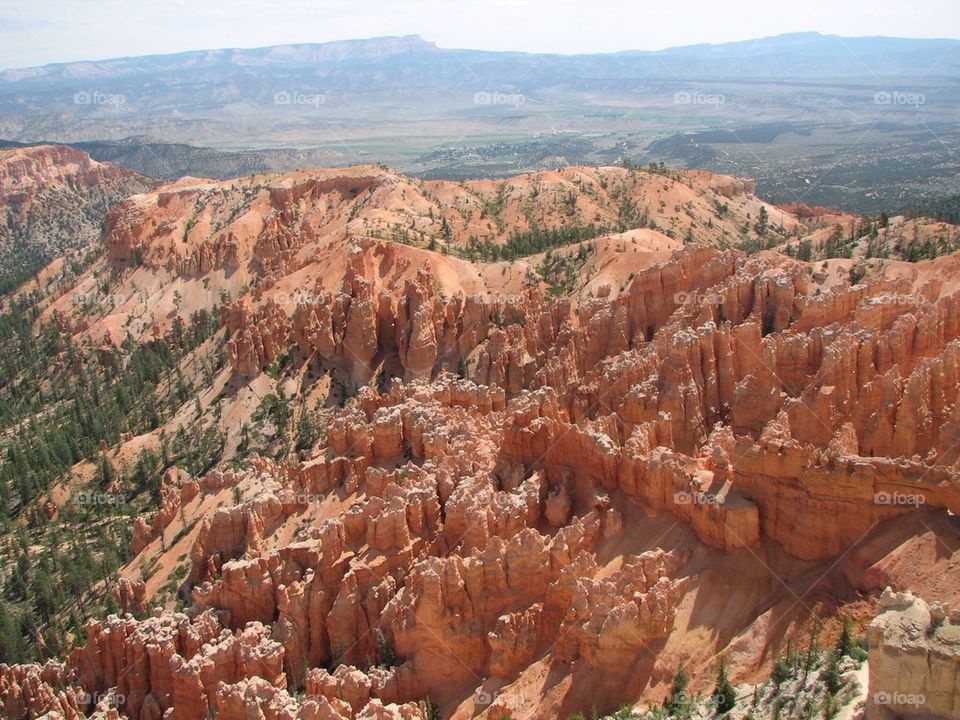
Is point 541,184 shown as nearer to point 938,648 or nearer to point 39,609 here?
point 39,609

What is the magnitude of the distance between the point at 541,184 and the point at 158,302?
161ft

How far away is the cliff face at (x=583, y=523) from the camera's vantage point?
25.5 meters

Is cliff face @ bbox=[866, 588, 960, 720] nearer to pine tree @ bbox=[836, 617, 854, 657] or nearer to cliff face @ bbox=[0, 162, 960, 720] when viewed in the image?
cliff face @ bbox=[0, 162, 960, 720]

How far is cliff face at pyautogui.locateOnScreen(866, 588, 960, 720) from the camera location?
58.3ft

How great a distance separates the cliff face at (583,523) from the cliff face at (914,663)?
376 millimetres

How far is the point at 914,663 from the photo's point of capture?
1792 centimetres

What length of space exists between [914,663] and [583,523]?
13.2m

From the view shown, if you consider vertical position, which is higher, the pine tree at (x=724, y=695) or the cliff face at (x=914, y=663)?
the cliff face at (x=914, y=663)

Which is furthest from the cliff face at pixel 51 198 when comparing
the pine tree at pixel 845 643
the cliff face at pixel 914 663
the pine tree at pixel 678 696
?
the cliff face at pixel 914 663

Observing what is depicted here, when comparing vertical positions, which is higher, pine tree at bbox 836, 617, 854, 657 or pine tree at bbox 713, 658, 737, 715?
pine tree at bbox 836, 617, 854, 657

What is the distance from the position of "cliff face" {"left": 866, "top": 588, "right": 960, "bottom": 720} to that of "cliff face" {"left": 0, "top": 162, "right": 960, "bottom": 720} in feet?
1.23

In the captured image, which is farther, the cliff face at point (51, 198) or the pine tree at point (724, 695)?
the cliff face at point (51, 198)

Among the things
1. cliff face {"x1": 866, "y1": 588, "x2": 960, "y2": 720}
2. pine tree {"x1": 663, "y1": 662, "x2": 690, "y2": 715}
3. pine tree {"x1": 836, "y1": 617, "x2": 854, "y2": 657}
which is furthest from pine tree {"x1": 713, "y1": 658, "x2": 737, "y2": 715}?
cliff face {"x1": 866, "y1": 588, "x2": 960, "y2": 720}

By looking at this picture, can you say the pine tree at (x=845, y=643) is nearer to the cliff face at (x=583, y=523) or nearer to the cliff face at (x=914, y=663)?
the cliff face at (x=583, y=523)
